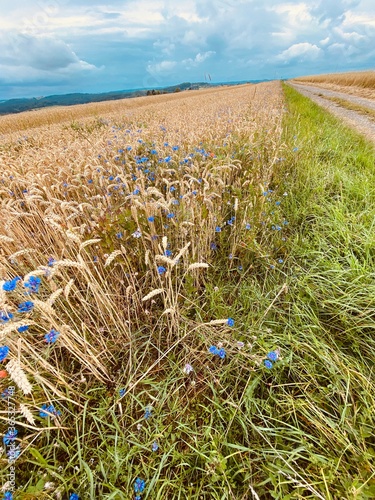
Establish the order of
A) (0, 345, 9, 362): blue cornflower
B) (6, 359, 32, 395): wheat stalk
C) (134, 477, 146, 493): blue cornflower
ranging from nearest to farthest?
1. (6, 359, 32, 395): wheat stalk
2. (0, 345, 9, 362): blue cornflower
3. (134, 477, 146, 493): blue cornflower

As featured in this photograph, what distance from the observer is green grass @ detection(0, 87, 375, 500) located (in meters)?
1.20

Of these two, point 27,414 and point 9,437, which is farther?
point 9,437

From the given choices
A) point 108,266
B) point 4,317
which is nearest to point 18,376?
point 4,317

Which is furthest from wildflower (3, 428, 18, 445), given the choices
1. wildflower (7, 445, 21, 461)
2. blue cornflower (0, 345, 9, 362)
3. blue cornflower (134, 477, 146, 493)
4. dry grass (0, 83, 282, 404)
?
blue cornflower (134, 477, 146, 493)

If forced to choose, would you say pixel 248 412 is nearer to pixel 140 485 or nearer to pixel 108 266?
pixel 140 485

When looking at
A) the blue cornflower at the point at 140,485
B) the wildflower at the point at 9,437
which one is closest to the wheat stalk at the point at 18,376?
the wildflower at the point at 9,437

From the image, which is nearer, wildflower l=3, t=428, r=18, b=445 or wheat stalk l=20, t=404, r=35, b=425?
wheat stalk l=20, t=404, r=35, b=425

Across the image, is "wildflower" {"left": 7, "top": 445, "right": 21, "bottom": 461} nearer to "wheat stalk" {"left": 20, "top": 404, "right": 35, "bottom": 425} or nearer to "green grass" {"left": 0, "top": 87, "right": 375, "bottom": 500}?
"green grass" {"left": 0, "top": 87, "right": 375, "bottom": 500}

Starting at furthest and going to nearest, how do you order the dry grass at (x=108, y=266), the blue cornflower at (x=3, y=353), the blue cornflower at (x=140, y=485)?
1. the dry grass at (x=108, y=266)
2. the blue cornflower at (x=140, y=485)
3. the blue cornflower at (x=3, y=353)

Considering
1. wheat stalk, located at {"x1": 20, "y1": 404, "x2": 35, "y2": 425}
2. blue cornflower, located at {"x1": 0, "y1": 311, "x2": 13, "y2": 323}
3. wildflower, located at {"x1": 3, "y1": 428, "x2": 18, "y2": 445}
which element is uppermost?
blue cornflower, located at {"x1": 0, "y1": 311, "x2": 13, "y2": 323}

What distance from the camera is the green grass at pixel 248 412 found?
1199mm

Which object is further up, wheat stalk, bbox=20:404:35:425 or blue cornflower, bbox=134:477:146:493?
wheat stalk, bbox=20:404:35:425

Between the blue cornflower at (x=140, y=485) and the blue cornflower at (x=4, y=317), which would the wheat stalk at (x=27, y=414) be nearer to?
the blue cornflower at (x=4, y=317)

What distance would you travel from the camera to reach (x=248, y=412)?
1388mm
